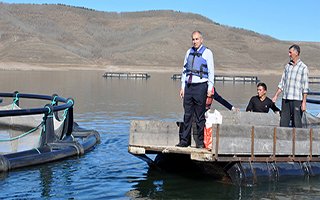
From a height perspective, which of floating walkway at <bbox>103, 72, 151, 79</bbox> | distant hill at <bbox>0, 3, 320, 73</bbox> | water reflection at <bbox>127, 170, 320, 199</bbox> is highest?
distant hill at <bbox>0, 3, 320, 73</bbox>

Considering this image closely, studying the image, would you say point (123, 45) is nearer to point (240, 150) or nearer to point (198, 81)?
point (198, 81)

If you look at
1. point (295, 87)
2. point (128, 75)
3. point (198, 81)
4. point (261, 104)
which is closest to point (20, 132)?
point (261, 104)

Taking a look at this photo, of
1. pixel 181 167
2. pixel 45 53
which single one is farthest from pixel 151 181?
pixel 45 53

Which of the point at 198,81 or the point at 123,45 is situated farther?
the point at 123,45

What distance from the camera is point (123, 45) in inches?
6663

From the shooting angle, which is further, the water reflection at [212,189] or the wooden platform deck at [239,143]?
the wooden platform deck at [239,143]

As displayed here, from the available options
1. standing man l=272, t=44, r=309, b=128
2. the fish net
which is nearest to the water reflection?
standing man l=272, t=44, r=309, b=128

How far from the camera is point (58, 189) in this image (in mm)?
9961

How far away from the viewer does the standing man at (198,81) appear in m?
10.4

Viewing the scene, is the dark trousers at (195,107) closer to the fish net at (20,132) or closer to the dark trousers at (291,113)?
the dark trousers at (291,113)

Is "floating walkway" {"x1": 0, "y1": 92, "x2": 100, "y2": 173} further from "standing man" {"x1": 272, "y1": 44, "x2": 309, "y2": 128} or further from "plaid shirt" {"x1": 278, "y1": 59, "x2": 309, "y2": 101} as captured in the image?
"plaid shirt" {"x1": 278, "y1": 59, "x2": 309, "y2": 101}

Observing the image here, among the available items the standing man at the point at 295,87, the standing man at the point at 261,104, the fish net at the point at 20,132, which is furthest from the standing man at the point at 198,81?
the fish net at the point at 20,132

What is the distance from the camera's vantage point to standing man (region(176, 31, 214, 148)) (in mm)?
10375

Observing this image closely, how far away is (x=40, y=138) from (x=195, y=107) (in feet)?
12.9
